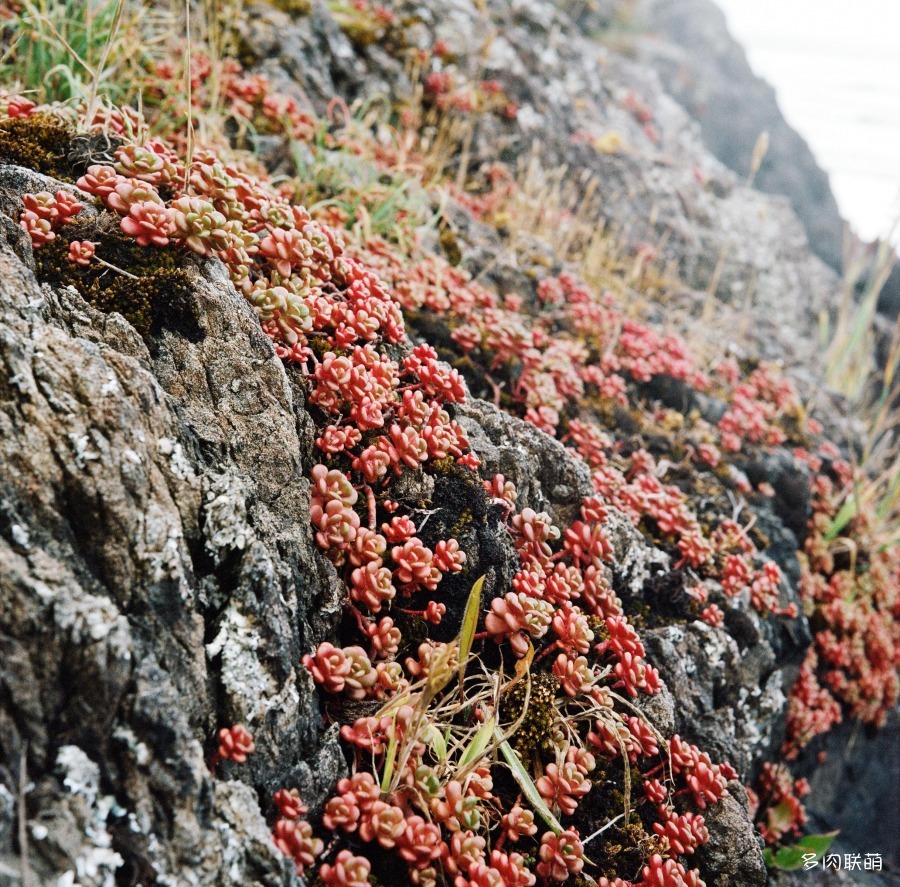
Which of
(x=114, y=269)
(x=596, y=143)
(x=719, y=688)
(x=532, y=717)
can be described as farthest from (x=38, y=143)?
(x=596, y=143)

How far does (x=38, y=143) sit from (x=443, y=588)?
2815 millimetres

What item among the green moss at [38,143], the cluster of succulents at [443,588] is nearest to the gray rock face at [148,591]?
the cluster of succulents at [443,588]

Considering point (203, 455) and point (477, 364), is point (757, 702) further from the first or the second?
point (203, 455)

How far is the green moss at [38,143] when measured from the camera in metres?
2.88

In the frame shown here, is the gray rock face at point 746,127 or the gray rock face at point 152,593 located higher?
the gray rock face at point 746,127

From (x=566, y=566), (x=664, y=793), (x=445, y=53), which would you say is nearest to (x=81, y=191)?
(x=566, y=566)

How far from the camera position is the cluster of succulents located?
87.9 inches

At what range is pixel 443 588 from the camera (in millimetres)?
2758

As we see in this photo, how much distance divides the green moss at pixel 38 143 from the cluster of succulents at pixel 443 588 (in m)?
0.20

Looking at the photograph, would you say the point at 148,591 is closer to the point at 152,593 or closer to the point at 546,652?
the point at 152,593

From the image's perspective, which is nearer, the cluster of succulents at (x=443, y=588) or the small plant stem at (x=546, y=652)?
the cluster of succulents at (x=443, y=588)

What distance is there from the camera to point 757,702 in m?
3.76

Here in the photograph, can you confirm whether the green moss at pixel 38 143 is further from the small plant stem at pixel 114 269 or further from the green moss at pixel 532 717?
the green moss at pixel 532 717

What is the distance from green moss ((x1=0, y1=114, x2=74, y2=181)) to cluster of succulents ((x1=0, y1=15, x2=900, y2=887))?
201 mm
